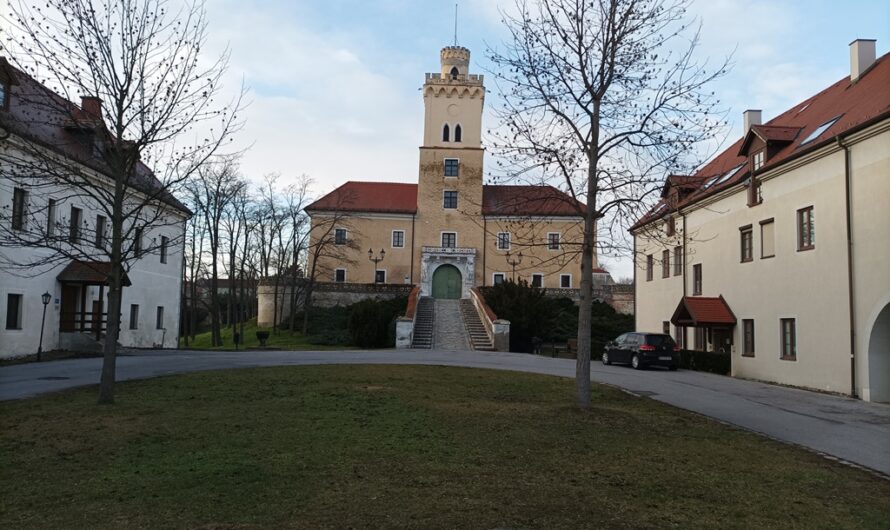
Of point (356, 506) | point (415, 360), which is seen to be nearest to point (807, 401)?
point (415, 360)

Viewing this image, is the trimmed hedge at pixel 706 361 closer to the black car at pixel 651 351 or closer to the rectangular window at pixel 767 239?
the black car at pixel 651 351

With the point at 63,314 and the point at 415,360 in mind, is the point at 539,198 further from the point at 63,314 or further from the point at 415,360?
the point at 63,314

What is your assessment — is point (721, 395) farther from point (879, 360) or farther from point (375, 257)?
point (375, 257)

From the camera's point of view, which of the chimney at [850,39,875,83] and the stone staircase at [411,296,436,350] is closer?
the chimney at [850,39,875,83]

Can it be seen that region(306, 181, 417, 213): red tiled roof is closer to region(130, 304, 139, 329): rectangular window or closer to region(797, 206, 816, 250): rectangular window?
region(130, 304, 139, 329): rectangular window

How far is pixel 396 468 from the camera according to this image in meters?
7.48

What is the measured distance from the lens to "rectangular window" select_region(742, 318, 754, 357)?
24750 millimetres

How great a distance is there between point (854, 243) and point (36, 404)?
19.8 metres

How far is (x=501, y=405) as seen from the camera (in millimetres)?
12508

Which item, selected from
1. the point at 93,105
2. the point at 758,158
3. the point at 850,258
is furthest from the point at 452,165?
the point at 93,105

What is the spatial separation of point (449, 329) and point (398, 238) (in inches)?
899

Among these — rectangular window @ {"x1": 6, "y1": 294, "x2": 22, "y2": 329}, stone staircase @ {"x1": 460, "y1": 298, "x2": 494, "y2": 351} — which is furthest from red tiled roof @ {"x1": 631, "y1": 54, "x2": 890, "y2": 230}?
rectangular window @ {"x1": 6, "y1": 294, "x2": 22, "y2": 329}

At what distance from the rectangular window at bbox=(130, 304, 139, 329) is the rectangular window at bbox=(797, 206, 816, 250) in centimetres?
3007

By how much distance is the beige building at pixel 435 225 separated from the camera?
57750 millimetres
